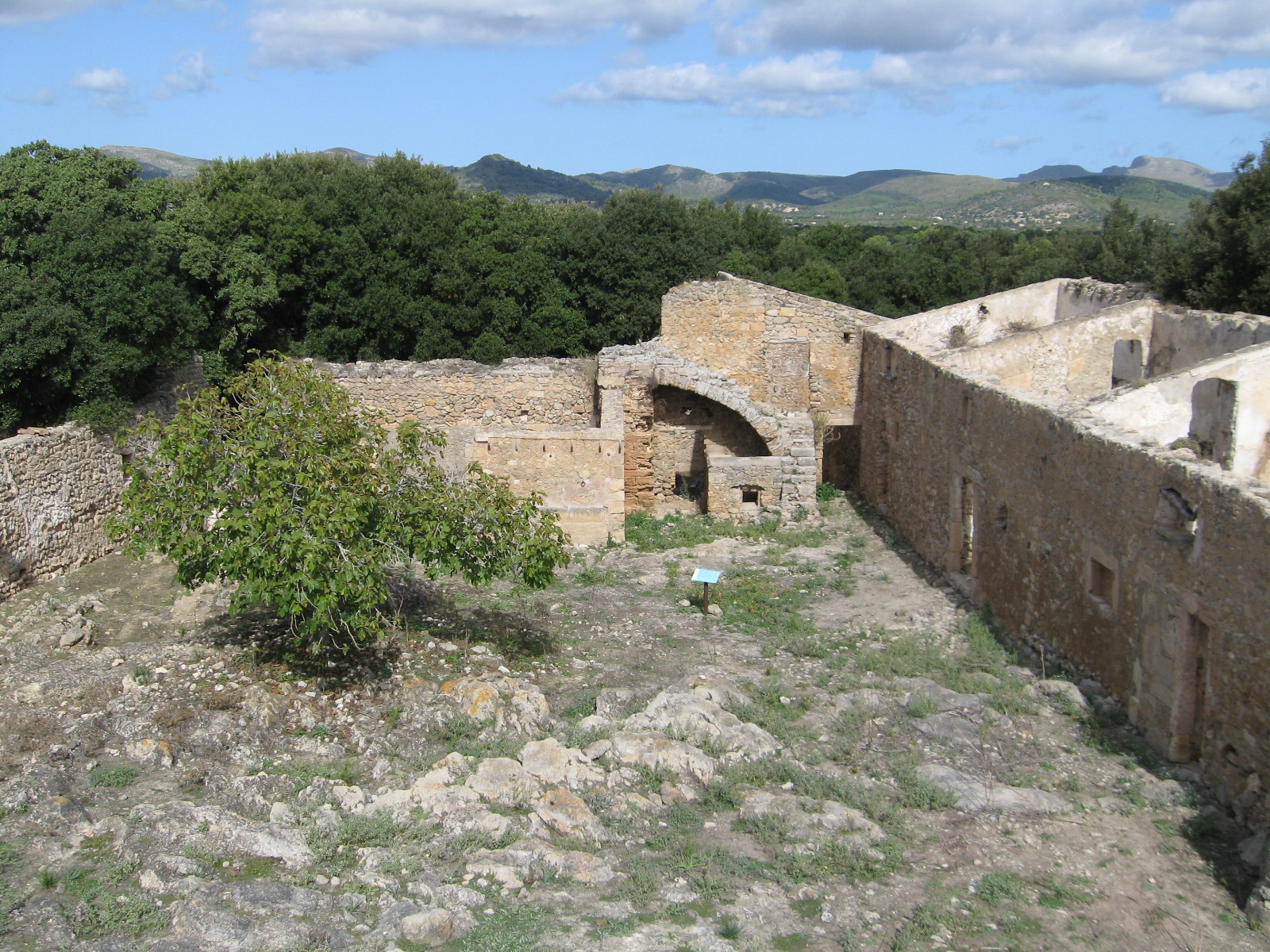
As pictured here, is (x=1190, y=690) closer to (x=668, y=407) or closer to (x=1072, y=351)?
(x=1072, y=351)

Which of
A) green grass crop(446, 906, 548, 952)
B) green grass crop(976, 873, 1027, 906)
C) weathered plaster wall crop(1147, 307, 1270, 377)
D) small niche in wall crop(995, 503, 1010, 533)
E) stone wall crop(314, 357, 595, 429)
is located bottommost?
green grass crop(976, 873, 1027, 906)

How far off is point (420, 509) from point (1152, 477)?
647 cm

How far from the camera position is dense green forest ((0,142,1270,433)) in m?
16.7

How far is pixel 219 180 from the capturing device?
87.6 ft

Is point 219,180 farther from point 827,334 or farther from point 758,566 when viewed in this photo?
point 758,566

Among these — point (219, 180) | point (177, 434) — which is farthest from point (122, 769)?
point (219, 180)

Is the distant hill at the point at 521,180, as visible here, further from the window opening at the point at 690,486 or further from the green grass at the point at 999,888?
the green grass at the point at 999,888

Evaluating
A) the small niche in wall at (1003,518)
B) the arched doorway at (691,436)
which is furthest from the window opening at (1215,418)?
the arched doorway at (691,436)

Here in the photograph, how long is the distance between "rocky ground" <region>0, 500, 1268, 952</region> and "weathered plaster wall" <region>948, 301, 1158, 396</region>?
5.47m

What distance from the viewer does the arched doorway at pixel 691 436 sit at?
1995 centimetres

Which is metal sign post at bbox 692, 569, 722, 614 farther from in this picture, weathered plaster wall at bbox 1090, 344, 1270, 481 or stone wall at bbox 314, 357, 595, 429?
stone wall at bbox 314, 357, 595, 429

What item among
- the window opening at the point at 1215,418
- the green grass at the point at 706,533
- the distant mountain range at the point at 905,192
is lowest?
A: the green grass at the point at 706,533

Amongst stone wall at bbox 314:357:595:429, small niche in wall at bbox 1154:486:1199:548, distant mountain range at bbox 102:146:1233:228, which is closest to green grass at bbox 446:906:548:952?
small niche in wall at bbox 1154:486:1199:548

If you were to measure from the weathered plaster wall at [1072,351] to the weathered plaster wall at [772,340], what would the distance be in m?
4.66
